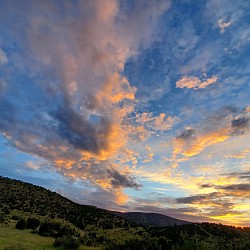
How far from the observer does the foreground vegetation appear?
37.3 m

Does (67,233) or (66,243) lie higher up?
(67,233)

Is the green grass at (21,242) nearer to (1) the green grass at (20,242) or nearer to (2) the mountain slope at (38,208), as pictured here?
(1) the green grass at (20,242)

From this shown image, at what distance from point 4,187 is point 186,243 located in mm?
78245

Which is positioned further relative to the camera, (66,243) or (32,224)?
(32,224)

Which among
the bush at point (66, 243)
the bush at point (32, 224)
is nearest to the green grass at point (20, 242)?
the bush at point (66, 243)

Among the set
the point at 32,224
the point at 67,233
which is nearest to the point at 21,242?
the point at 67,233

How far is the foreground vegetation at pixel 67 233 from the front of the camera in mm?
37281

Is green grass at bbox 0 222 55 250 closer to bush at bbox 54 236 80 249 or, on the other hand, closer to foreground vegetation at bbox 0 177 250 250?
foreground vegetation at bbox 0 177 250 250

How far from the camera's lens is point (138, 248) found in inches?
1721

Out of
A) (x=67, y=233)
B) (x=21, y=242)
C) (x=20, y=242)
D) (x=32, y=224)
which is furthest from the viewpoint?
(x=32, y=224)

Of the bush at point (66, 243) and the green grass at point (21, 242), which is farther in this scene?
the bush at point (66, 243)

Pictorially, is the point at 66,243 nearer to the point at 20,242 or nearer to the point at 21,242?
the point at 21,242

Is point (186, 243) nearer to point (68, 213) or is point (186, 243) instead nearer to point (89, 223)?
point (89, 223)

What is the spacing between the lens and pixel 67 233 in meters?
47.2
